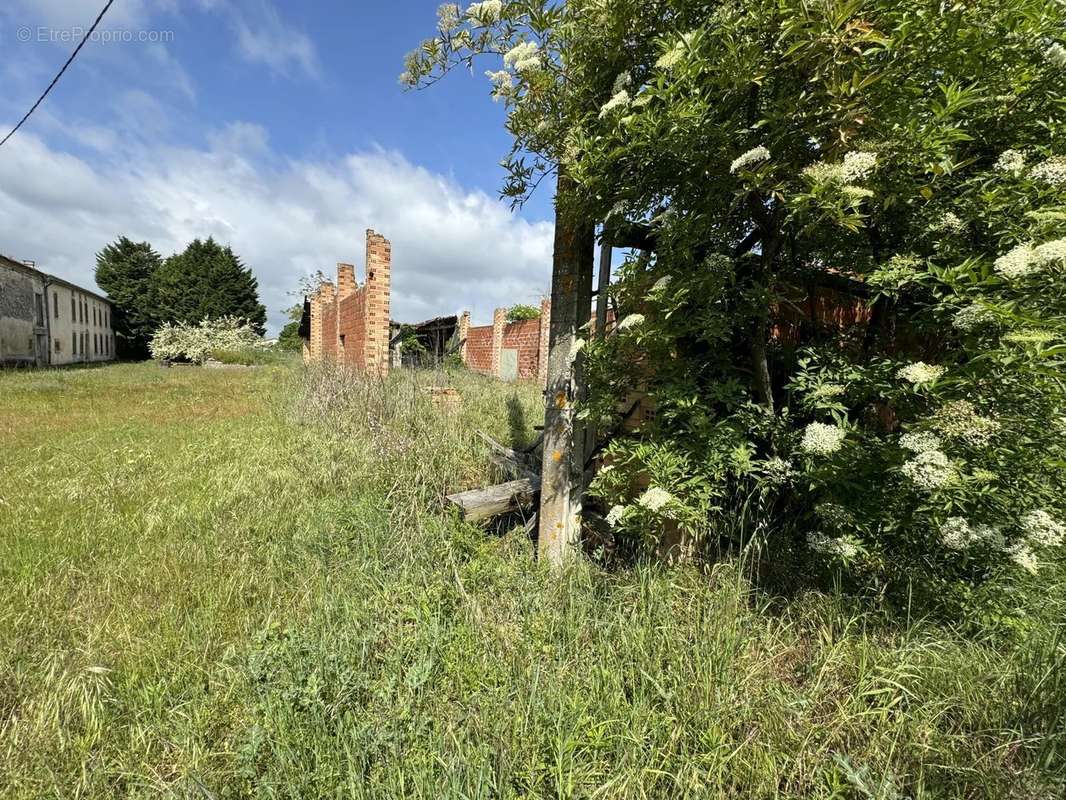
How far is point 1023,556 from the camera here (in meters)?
1.64

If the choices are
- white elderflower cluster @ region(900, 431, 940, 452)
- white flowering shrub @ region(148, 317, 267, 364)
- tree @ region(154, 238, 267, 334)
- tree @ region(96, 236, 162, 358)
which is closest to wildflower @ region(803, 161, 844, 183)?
white elderflower cluster @ region(900, 431, 940, 452)

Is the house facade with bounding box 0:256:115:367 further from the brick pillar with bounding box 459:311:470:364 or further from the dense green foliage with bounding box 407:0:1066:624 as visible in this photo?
the dense green foliage with bounding box 407:0:1066:624

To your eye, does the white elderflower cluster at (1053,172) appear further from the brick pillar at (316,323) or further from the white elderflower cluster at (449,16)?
the brick pillar at (316,323)

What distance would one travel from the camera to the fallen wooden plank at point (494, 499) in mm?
3443

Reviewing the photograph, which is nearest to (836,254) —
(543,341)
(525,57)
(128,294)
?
(525,57)

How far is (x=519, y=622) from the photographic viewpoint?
2223mm

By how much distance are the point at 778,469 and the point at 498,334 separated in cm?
1349

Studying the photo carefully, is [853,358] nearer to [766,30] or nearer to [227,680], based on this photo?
[766,30]

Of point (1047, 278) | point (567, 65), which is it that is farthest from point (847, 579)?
point (567, 65)

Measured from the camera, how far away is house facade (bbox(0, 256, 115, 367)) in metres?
21.3

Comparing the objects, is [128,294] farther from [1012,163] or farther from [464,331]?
[1012,163]

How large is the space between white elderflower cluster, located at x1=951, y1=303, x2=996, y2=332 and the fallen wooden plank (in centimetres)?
275

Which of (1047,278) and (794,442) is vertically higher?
(1047,278)

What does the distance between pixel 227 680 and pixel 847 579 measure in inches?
113
